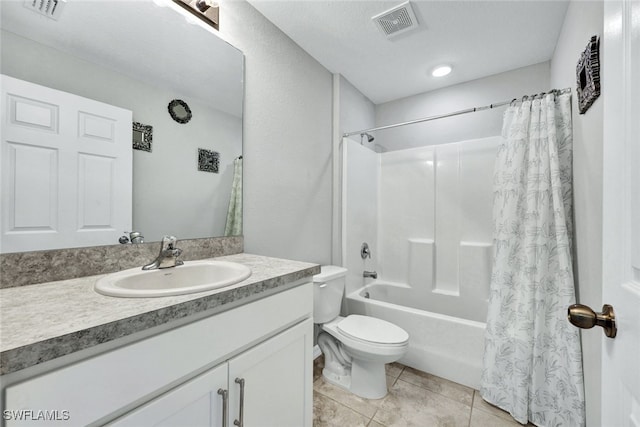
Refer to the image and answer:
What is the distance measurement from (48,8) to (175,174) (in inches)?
25.8

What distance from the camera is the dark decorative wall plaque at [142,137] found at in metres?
1.06

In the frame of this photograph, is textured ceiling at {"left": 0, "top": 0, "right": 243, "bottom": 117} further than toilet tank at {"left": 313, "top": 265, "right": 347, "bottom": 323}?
No

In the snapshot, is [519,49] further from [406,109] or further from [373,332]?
[373,332]

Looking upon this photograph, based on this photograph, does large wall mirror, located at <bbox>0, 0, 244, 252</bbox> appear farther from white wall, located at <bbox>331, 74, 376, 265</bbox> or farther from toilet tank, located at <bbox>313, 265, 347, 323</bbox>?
white wall, located at <bbox>331, 74, 376, 265</bbox>

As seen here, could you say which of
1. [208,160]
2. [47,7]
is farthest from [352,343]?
[47,7]

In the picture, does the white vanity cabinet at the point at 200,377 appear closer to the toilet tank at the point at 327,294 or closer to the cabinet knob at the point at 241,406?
the cabinet knob at the point at 241,406

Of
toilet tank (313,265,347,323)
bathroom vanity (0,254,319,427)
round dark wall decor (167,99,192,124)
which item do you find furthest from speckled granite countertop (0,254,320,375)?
toilet tank (313,265,347,323)

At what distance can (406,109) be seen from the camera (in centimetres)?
270

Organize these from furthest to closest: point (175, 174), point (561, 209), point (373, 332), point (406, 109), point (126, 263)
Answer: point (406, 109) < point (373, 332) < point (561, 209) < point (175, 174) < point (126, 263)

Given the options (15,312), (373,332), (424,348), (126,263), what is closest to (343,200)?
(373,332)

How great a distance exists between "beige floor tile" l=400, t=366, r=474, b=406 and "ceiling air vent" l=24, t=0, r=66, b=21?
8.17ft

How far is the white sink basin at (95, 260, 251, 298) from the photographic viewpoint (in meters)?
0.70

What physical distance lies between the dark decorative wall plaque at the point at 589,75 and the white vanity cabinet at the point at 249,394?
1.47m

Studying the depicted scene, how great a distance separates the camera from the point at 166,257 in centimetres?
103
